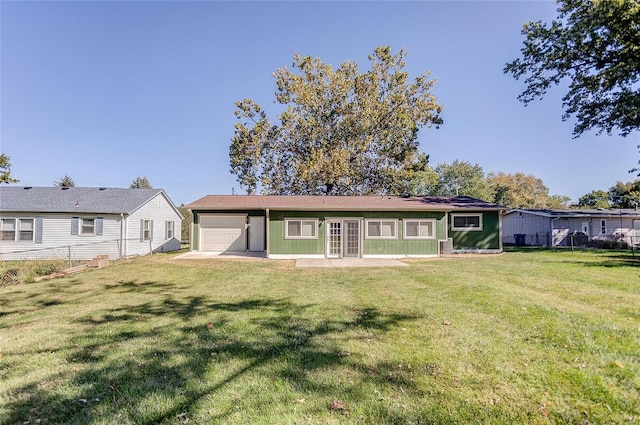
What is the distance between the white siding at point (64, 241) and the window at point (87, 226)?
0.18 metres

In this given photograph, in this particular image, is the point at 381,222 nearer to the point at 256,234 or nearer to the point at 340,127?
the point at 256,234

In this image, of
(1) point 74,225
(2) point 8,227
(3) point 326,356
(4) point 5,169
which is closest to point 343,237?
(3) point 326,356

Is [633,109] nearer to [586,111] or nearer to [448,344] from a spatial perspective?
[586,111]

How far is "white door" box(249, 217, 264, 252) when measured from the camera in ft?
62.4

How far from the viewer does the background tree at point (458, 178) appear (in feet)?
177

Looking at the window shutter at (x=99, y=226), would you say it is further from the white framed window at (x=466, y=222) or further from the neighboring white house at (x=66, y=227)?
the white framed window at (x=466, y=222)

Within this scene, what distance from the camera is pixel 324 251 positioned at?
52.4 ft

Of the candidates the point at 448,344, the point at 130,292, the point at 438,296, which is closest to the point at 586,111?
the point at 438,296

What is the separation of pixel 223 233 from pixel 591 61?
24.5 m

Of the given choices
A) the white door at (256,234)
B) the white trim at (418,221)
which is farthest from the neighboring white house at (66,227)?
the white trim at (418,221)

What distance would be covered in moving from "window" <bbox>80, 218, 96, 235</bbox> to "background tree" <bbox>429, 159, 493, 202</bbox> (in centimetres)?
4763

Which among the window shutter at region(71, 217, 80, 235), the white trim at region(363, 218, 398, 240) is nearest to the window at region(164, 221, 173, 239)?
the window shutter at region(71, 217, 80, 235)

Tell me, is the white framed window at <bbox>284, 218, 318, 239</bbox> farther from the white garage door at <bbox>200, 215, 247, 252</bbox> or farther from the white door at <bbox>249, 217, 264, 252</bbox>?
the white garage door at <bbox>200, 215, 247, 252</bbox>

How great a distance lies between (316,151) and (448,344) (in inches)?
859
